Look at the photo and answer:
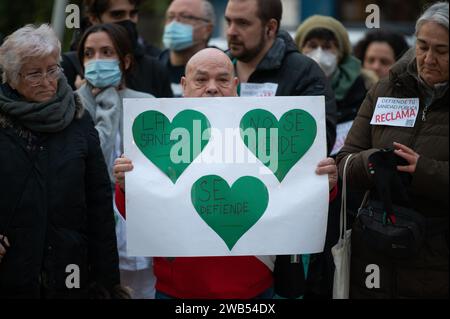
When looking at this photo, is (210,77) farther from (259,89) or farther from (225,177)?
(259,89)

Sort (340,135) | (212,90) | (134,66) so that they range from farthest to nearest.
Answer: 1. (340,135)
2. (134,66)
3. (212,90)

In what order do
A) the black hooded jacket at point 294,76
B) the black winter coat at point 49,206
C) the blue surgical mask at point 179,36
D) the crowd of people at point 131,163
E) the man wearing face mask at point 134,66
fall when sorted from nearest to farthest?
the crowd of people at point 131,163
the black winter coat at point 49,206
the black hooded jacket at point 294,76
the man wearing face mask at point 134,66
the blue surgical mask at point 179,36

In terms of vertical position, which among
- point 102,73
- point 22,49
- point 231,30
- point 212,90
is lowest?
point 212,90

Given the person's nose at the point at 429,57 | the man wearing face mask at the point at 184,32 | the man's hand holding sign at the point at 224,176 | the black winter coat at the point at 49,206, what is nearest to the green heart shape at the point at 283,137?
the man's hand holding sign at the point at 224,176

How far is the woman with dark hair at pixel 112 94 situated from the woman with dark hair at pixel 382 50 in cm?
262

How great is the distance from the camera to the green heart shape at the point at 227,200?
3.75 metres

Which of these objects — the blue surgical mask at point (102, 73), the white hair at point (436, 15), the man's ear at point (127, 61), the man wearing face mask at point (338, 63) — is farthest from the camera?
the man wearing face mask at point (338, 63)

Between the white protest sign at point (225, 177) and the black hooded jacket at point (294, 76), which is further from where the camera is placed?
the black hooded jacket at point (294, 76)

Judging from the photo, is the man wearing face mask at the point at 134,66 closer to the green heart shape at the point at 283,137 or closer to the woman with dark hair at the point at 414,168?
the green heart shape at the point at 283,137

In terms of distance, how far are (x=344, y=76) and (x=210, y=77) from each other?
6.59 ft

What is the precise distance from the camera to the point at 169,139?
384 cm

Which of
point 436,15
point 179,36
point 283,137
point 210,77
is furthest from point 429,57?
point 179,36
